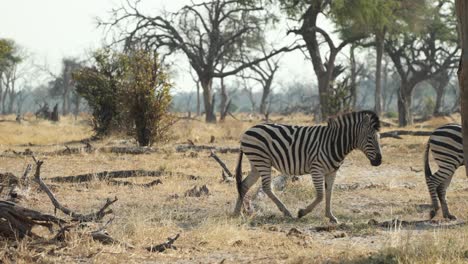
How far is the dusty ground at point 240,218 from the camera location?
6.62 meters

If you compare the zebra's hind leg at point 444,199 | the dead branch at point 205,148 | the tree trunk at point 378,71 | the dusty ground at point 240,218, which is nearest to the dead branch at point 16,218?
the dusty ground at point 240,218

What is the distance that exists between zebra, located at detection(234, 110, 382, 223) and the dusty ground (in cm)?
52

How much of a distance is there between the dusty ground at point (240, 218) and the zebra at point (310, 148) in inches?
20.4

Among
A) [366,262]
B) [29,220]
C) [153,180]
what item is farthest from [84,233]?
[153,180]

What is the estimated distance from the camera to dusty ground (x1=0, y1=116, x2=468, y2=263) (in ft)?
21.7

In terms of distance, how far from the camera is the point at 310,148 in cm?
984

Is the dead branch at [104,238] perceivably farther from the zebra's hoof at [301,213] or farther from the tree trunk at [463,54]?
the tree trunk at [463,54]

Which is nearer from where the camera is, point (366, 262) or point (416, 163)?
point (366, 262)

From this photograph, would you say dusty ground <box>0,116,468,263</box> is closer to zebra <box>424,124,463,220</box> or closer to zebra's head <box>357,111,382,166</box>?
zebra <box>424,124,463,220</box>

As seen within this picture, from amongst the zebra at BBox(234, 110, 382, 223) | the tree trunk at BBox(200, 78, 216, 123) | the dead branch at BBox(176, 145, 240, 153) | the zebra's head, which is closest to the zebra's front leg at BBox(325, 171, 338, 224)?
the zebra at BBox(234, 110, 382, 223)

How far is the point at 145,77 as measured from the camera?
66.6 ft

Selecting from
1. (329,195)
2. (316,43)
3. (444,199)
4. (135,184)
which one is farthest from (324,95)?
(329,195)

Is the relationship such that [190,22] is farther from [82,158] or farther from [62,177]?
[62,177]

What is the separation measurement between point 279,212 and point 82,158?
25.8 feet
